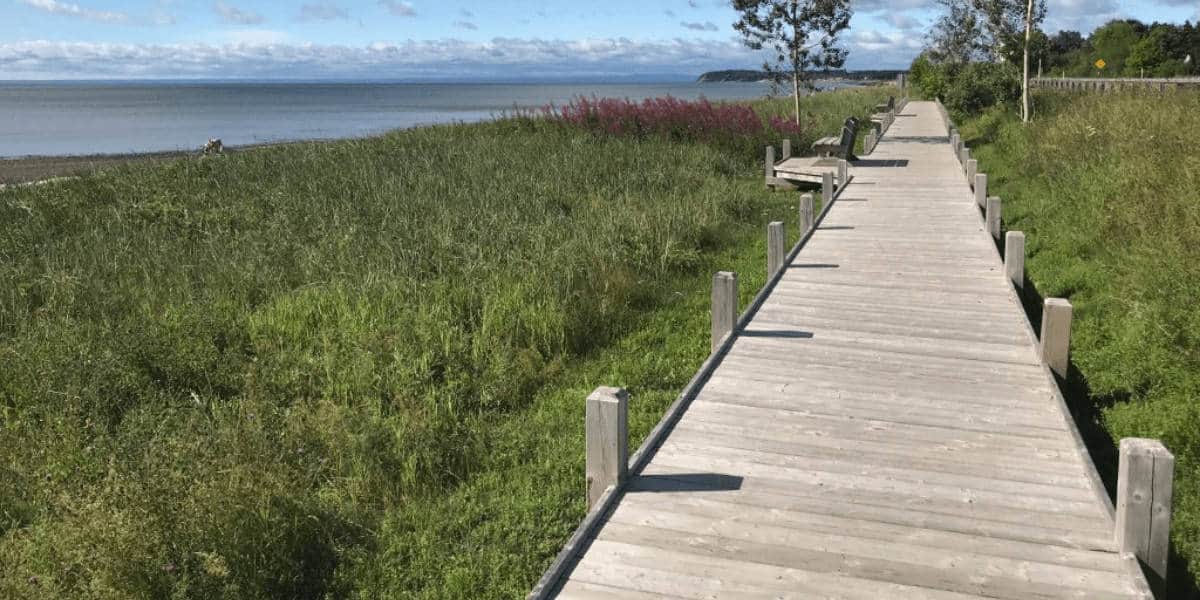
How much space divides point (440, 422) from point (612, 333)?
2867 mm

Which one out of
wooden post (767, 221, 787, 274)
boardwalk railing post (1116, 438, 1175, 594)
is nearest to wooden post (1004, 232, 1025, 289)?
wooden post (767, 221, 787, 274)

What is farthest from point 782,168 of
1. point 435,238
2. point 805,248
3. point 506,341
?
point 506,341

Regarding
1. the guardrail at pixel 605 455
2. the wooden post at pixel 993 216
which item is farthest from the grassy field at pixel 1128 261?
the guardrail at pixel 605 455

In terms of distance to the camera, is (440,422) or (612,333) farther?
(612,333)

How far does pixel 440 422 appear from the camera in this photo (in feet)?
23.0

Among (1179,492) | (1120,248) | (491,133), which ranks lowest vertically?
(1179,492)

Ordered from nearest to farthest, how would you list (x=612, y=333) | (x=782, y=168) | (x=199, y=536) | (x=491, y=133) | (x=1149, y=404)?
(x=199, y=536)
(x=1149, y=404)
(x=612, y=333)
(x=782, y=168)
(x=491, y=133)

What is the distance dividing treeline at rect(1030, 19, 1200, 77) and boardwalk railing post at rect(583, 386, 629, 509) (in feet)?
195

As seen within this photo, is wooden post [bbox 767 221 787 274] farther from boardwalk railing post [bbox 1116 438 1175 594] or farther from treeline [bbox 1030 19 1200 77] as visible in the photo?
treeline [bbox 1030 19 1200 77]

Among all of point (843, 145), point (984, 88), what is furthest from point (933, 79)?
point (843, 145)

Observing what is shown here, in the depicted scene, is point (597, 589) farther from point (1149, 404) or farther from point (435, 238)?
point (435, 238)

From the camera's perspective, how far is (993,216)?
37.3ft

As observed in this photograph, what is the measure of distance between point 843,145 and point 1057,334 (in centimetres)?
1263

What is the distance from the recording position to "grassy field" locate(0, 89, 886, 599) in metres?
5.20
